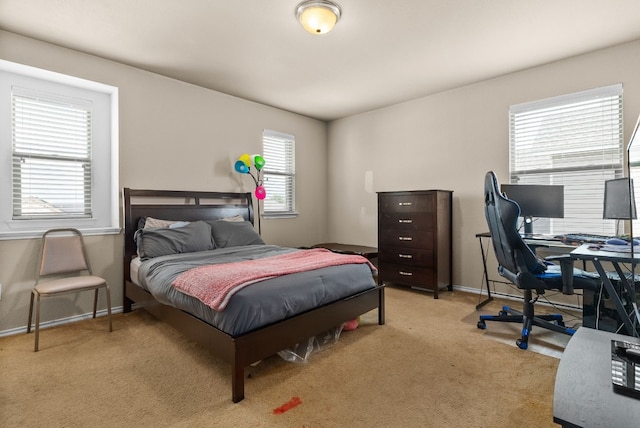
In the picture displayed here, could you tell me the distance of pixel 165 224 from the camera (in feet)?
11.4

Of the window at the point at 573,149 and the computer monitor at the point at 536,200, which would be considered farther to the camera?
the computer monitor at the point at 536,200

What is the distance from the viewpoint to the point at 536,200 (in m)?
3.34

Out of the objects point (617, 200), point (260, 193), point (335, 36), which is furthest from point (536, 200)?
point (260, 193)

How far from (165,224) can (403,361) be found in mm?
2695

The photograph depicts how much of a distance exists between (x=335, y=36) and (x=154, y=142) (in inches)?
88.8

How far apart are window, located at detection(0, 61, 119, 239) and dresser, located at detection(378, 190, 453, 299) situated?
3168 millimetres

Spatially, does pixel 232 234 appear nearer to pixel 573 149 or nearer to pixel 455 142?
pixel 455 142

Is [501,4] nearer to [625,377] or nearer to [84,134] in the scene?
[625,377]

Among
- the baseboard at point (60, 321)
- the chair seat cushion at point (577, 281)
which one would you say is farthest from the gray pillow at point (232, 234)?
the chair seat cushion at point (577, 281)

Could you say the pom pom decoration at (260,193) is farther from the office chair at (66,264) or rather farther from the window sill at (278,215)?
the office chair at (66,264)

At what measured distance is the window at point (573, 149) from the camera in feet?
10.3

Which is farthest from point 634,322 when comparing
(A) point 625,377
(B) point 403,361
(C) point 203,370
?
(C) point 203,370

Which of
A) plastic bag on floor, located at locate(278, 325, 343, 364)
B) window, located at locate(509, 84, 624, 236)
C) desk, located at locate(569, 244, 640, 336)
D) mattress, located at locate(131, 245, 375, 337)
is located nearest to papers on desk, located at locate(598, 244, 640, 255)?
desk, located at locate(569, 244, 640, 336)

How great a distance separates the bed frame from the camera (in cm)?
Answer: 188
